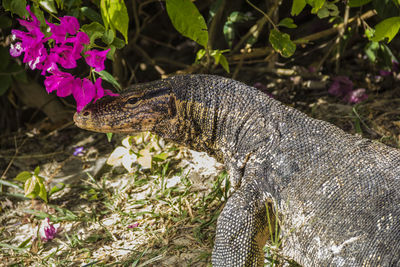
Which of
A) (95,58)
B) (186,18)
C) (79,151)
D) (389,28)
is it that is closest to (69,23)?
(95,58)

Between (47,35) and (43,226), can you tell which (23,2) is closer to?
(47,35)

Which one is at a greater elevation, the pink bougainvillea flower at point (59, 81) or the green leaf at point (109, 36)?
the green leaf at point (109, 36)

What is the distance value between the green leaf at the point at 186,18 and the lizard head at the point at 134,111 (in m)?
0.59

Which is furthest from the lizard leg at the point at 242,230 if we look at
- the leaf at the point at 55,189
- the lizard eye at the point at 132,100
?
the leaf at the point at 55,189

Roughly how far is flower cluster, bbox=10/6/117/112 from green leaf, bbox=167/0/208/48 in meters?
0.45

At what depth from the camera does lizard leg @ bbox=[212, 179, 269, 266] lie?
8.13ft

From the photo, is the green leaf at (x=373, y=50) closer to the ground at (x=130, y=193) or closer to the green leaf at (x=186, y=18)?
the ground at (x=130, y=193)

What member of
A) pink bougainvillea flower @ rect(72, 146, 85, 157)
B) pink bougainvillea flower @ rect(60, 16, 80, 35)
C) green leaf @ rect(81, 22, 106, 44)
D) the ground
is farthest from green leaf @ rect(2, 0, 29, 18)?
pink bougainvillea flower @ rect(72, 146, 85, 157)

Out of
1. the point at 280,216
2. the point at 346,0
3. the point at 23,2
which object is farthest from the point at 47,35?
the point at 346,0

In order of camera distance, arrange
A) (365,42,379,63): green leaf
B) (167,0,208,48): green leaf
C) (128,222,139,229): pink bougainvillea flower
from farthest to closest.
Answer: (365,42,379,63): green leaf → (128,222,139,229): pink bougainvillea flower → (167,0,208,48): green leaf

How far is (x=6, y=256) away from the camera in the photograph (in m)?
3.28

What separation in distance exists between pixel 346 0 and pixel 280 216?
2208 millimetres

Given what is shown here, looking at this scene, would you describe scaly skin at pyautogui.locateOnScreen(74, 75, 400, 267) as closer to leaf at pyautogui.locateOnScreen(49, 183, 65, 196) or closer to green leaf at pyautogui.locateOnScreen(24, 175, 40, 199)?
green leaf at pyautogui.locateOnScreen(24, 175, 40, 199)

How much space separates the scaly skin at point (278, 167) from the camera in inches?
89.2
